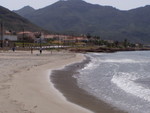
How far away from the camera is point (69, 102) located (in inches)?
547

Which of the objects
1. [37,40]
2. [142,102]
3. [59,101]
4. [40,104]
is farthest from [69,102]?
[37,40]

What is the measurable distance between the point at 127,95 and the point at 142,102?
2.09 m

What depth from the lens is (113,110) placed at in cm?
1280

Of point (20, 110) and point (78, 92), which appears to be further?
point (78, 92)

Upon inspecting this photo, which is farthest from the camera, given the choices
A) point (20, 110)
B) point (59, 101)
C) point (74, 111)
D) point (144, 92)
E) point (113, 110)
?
point (144, 92)

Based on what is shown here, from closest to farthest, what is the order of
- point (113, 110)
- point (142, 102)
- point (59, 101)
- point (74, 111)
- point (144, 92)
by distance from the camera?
point (74, 111) < point (113, 110) < point (59, 101) < point (142, 102) < point (144, 92)

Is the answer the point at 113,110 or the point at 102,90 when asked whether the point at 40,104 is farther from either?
the point at 102,90

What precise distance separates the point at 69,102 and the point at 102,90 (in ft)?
15.9

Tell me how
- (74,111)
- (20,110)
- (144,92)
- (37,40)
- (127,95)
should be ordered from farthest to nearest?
(37,40) < (144,92) < (127,95) < (74,111) < (20,110)

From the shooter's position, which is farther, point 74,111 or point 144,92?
point 144,92

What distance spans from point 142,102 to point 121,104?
1.19m

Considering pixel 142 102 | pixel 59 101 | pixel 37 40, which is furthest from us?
pixel 37 40

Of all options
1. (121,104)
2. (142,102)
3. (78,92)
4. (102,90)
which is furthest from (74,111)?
(102,90)

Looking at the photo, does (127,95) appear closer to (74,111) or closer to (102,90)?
(102,90)
